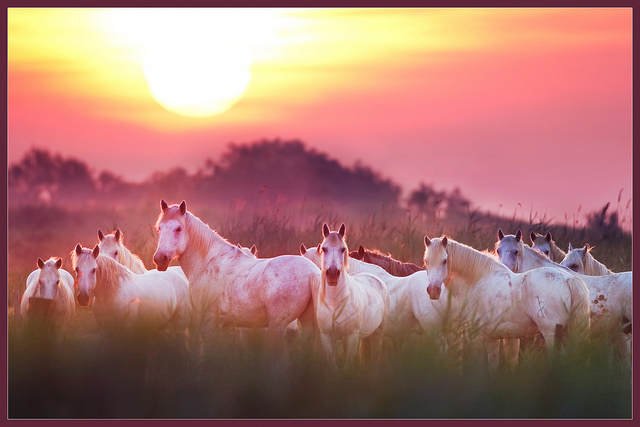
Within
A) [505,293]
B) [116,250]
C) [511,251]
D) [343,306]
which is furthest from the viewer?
[116,250]

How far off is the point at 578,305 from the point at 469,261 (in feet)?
3.84

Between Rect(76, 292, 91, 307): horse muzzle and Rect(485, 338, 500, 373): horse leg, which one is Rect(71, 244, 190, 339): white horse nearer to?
Rect(76, 292, 91, 307): horse muzzle

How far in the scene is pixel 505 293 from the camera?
1032 centimetres

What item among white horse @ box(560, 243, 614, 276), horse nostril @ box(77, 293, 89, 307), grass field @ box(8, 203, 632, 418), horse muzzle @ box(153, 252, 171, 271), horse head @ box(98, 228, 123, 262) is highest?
white horse @ box(560, 243, 614, 276)

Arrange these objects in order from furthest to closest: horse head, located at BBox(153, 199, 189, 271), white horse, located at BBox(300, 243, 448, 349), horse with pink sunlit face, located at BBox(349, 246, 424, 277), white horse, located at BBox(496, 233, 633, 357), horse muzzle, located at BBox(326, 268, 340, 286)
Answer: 1. horse with pink sunlit face, located at BBox(349, 246, 424, 277)
2. white horse, located at BBox(300, 243, 448, 349)
3. white horse, located at BBox(496, 233, 633, 357)
4. horse head, located at BBox(153, 199, 189, 271)
5. horse muzzle, located at BBox(326, 268, 340, 286)

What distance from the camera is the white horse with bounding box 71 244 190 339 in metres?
10.4

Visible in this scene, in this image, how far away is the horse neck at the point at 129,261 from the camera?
39.6ft

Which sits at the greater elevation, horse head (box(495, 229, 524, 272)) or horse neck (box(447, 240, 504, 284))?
horse head (box(495, 229, 524, 272))

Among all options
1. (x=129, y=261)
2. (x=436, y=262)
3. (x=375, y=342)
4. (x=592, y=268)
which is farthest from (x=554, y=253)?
(x=129, y=261)

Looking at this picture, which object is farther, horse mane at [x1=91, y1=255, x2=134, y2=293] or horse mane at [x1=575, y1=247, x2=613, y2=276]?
horse mane at [x1=575, y1=247, x2=613, y2=276]

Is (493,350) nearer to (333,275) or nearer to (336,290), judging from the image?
(336,290)

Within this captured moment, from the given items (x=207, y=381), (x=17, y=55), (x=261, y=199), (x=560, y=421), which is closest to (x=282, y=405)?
(x=207, y=381)

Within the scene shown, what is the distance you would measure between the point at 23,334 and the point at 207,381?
162cm

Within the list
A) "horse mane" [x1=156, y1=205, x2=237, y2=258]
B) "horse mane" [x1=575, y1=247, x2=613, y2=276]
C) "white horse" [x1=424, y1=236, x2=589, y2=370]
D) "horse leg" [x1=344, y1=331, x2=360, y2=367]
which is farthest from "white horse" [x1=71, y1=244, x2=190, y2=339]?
"horse mane" [x1=575, y1=247, x2=613, y2=276]
